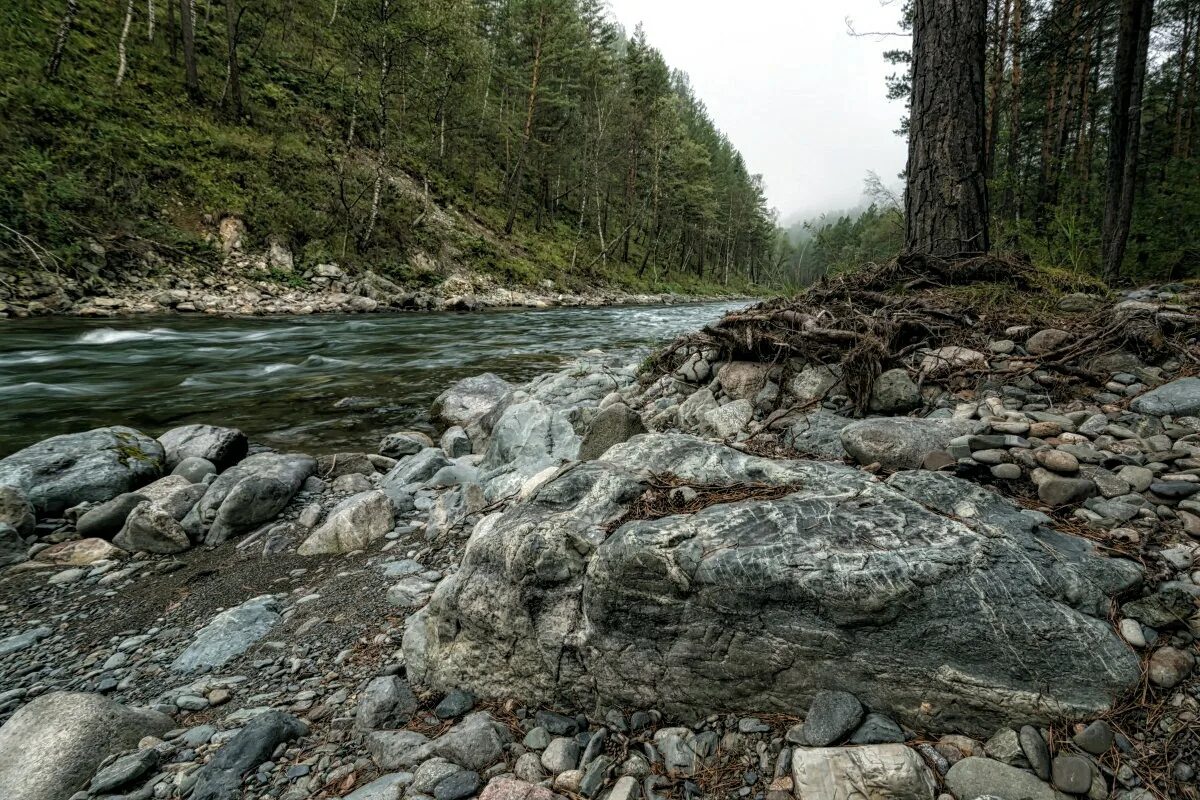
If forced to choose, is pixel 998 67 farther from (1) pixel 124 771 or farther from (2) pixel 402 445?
(1) pixel 124 771

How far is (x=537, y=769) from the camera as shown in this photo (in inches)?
62.9

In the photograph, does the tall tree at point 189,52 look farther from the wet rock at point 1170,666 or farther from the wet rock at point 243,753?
the wet rock at point 1170,666

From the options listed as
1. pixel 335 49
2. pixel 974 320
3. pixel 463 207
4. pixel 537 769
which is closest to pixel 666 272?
pixel 463 207

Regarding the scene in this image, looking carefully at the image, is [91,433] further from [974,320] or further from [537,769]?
[974,320]

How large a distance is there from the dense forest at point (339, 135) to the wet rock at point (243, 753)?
16309mm

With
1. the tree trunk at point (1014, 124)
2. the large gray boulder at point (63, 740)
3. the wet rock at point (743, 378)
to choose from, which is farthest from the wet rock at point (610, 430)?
the tree trunk at point (1014, 124)

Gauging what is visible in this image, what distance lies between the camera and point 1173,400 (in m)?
2.50

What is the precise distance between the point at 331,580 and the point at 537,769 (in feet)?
6.71

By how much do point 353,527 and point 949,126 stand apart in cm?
625

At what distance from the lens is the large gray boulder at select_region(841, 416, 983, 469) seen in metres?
2.51

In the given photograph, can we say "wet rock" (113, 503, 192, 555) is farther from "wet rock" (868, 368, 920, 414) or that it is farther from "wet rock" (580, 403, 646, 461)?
"wet rock" (868, 368, 920, 414)

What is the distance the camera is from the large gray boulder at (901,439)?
8.25ft

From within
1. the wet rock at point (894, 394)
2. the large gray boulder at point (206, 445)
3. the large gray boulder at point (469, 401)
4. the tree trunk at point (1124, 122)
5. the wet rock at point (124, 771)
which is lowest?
the wet rock at point (124, 771)

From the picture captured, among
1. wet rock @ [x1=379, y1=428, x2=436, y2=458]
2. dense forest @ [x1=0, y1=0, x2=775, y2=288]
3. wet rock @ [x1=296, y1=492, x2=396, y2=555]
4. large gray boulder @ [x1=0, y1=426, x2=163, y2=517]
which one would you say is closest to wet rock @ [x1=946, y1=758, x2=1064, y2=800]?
wet rock @ [x1=296, y1=492, x2=396, y2=555]
